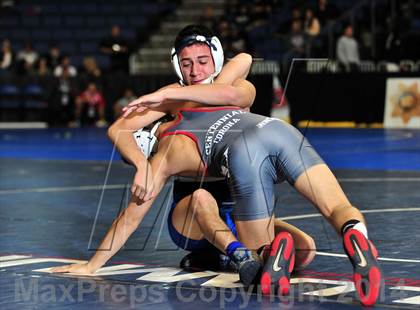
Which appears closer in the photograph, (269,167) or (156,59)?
(269,167)

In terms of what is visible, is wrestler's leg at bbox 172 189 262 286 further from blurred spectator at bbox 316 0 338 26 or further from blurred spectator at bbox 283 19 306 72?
blurred spectator at bbox 316 0 338 26

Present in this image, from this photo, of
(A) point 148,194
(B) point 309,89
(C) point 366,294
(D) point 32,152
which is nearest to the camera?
(C) point 366,294

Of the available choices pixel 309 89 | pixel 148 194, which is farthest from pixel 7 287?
pixel 309 89

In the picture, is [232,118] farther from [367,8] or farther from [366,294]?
[367,8]

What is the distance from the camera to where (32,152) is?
54.4ft

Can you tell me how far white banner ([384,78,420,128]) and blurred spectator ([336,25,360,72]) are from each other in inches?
46.0

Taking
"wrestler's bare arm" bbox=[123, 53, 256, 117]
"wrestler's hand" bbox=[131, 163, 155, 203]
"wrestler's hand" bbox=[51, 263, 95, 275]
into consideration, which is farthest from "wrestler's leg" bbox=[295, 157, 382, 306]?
"wrestler's hand" bbox=[51, 263, 95, 275]

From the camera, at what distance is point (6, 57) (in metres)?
25.0

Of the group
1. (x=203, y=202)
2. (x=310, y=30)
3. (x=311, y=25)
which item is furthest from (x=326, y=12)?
(x=203, y=202)

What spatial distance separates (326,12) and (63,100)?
633 centimetres

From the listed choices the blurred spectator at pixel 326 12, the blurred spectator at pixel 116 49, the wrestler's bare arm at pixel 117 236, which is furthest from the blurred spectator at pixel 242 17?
the wrestler's bare arm at pixel 117 236

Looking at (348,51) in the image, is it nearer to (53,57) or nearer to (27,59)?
(53,57)

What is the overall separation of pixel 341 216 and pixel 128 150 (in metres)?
1.23

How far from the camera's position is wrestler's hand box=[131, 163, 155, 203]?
5.60 metres
